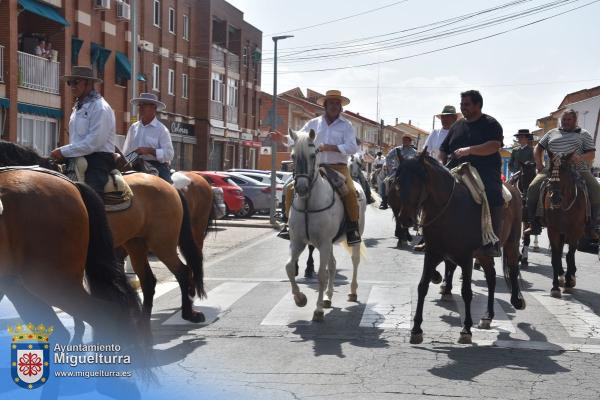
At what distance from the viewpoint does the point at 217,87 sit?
152 feet

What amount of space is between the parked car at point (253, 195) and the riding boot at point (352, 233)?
697 inches

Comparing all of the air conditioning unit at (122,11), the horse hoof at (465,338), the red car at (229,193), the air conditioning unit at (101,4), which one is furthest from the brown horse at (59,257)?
the air conditioning unit at (122,11)

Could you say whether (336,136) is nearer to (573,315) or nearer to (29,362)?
(573,315)

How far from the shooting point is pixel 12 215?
15.6 ft

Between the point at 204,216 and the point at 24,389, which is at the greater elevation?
the point at 204,216

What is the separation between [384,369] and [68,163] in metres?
3.64

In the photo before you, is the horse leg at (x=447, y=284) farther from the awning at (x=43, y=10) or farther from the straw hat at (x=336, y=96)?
the awning at (x=43, y=10)

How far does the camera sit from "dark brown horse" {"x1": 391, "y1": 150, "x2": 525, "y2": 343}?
23.0ft

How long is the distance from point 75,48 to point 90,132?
74.8 ft

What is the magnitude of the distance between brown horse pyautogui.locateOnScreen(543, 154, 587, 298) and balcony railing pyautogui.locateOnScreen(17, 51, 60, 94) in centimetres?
1959

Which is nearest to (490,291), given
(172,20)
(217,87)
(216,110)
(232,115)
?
(172,20)

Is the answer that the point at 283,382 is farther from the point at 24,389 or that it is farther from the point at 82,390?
the point at 24,389

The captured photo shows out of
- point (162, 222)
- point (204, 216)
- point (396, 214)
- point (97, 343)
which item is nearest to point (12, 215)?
point (97, 343)

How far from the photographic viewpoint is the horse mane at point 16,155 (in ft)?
18.0
